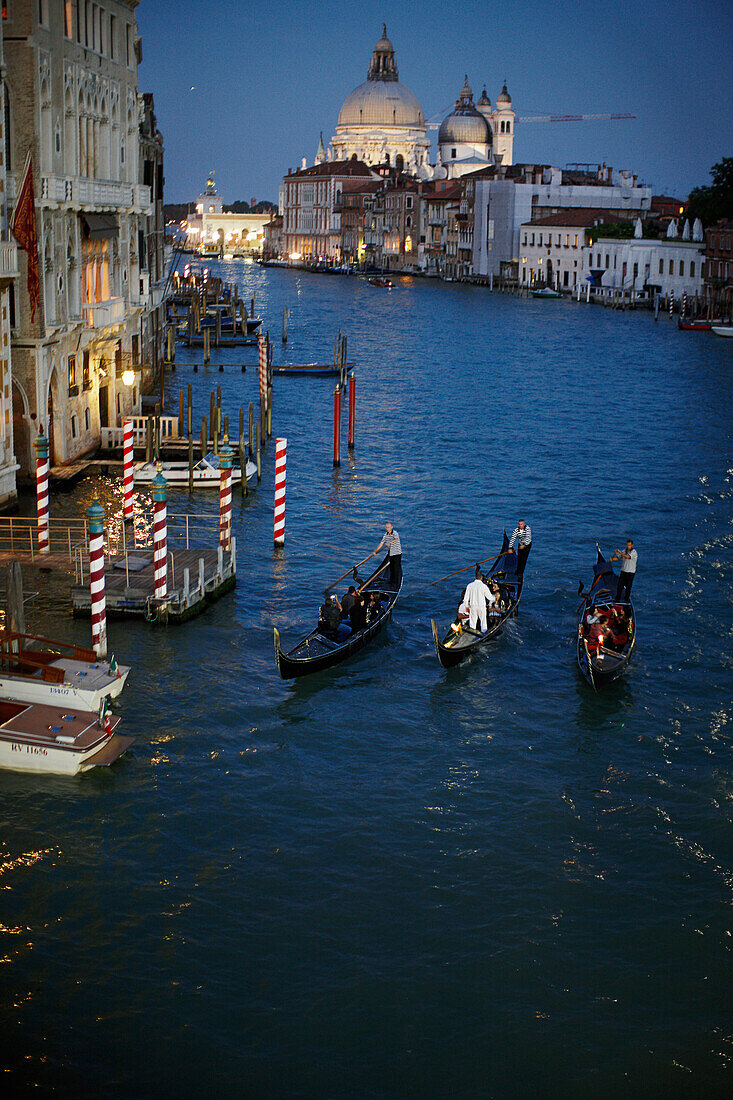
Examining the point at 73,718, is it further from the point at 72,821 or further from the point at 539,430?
the point at 539,430

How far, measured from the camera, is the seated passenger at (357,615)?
17312 millimetres

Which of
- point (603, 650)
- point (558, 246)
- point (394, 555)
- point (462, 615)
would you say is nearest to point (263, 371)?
point (394, 555)

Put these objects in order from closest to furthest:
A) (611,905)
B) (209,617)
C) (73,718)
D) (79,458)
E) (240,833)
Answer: (611,905) < (240,833) < (73,718) < (209,617) < (79,458)

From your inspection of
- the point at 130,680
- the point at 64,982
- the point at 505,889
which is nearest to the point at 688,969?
the point at 505,889

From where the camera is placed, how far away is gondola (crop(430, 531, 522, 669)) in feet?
55.0

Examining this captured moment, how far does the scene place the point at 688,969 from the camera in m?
10.8

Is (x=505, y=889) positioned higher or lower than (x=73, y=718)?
lower

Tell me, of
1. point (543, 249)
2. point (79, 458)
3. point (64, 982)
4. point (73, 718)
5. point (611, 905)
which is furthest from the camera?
point (543, 249)

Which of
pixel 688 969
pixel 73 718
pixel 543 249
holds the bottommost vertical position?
pixel 688 969

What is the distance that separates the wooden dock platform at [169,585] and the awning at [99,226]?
30.4ft

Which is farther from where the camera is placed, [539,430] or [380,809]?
[539,430]

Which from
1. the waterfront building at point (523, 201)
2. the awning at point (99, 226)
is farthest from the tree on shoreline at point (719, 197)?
the awning at point (99, 226)

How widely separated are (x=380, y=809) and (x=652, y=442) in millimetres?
24913

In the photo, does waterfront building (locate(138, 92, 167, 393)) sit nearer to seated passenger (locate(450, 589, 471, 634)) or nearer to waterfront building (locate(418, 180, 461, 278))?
seated passenger (locate(450, 589, 471, 634))
